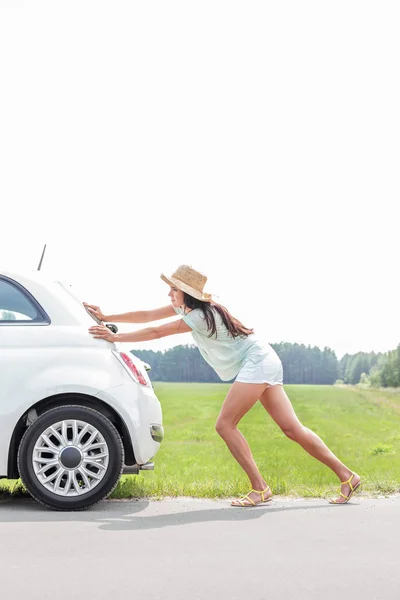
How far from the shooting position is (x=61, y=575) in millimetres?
5199

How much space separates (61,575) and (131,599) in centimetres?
63

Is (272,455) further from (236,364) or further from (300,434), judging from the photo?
(236,364)

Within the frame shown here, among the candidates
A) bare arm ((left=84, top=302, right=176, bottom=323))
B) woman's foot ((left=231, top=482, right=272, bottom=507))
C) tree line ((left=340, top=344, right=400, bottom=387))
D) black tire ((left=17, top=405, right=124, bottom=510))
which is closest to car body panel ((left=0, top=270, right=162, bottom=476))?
black tire ((left=17, top=405, right=124, bottom=510))

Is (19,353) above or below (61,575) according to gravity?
above

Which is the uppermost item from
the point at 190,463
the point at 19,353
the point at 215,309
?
the point at 215,309

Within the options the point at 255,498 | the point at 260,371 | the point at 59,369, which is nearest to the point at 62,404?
the point at 59,369

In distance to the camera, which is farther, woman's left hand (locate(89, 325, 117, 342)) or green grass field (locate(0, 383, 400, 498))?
green grass field (locate(0, 383, 400, 498))

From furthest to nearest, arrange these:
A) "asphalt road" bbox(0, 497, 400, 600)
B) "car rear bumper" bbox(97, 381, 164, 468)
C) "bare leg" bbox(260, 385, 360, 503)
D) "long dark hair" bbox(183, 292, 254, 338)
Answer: "bare leg" bbox(260, 385, 360, 503)
"long dark hair" bbox(183, 292, 254, 338)
"car rear bumper" bbox(97, 381, 164, 468)
"asphalt road" bbox(0, 497, 400, 600)

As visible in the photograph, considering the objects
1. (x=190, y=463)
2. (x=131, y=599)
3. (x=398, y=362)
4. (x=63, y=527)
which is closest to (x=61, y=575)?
(x=131, y=599)

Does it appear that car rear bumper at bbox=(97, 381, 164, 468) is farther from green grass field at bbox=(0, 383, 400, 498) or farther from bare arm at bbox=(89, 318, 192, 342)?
green grass field at bbox=(0, 383, 400, 498)

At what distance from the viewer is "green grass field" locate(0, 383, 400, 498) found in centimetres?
847

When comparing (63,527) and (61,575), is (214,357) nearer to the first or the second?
(63,527)

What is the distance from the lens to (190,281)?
7773 mm

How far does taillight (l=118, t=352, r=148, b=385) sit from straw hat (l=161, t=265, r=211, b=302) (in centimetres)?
68
